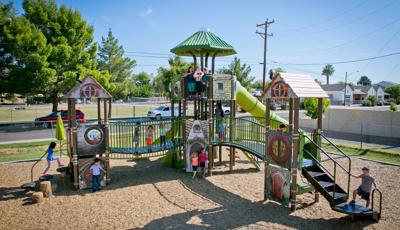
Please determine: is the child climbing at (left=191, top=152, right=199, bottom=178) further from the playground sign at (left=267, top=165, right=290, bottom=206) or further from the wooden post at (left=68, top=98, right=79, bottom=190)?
the wooden post at (left=68, top=98, right=79, bottom=190)

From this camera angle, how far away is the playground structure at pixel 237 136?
8961 millimetres

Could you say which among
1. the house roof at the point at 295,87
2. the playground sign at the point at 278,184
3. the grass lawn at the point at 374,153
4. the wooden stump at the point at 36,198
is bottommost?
the wooden stump at the point at 36,198

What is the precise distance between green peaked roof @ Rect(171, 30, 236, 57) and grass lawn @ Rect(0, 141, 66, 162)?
1003 cm

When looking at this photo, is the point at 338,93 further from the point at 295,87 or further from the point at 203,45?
the point at 295,87

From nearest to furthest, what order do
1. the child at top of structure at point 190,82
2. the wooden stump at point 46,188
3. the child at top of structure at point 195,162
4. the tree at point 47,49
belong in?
the wooden stump at point 46,188
the child at top of structure at point 195,162
the child at top of structure at point 190,82
the tree at point 47,49

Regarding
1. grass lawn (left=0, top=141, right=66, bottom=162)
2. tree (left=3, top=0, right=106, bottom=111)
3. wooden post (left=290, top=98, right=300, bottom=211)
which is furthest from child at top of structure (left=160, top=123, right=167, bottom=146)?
tree (left=3, top=0, right=106, bottom=111)

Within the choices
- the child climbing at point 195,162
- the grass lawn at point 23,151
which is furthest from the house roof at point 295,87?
the grass lawn at point 23,151

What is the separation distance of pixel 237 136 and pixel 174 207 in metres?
4.95

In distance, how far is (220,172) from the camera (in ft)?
45.1

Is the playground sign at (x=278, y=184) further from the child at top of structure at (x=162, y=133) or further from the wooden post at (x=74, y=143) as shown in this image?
the wooden post at (x=74, y=143)

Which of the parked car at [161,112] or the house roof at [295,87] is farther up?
the house roof at [295,87]

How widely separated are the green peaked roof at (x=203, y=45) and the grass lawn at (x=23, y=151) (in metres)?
10.0

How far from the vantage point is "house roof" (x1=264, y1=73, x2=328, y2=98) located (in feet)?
29.2

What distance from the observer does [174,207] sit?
9281 millimetres
